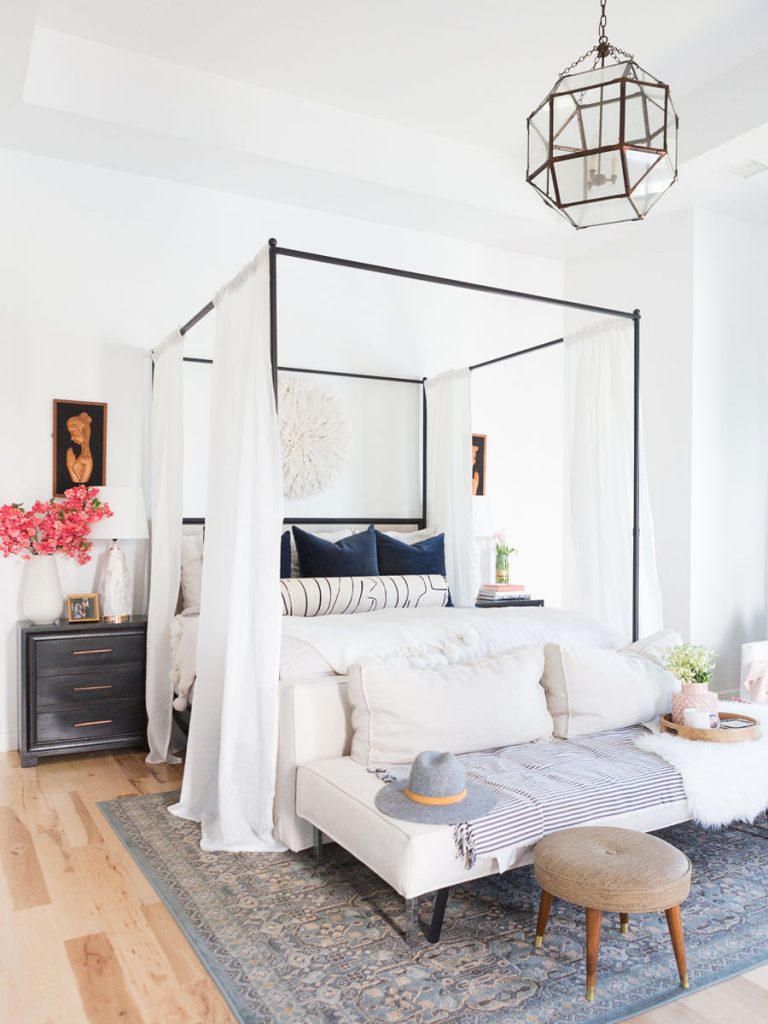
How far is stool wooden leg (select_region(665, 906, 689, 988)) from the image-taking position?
6.74ft

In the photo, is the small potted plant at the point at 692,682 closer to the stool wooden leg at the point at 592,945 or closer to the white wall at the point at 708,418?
the stool wooden leg at the point at 592,945

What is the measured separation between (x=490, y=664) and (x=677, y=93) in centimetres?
336

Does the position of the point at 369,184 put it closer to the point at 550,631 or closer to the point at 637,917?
the point at 550,631

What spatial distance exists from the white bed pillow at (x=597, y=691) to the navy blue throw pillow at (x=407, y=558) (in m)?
1.54

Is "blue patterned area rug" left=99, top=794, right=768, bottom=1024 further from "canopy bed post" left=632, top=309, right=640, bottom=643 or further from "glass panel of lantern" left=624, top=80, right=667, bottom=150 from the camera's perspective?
"glass panel of lantern" left=624, top=80, right=667, bottom=150

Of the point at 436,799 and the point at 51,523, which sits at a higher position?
the point at 51,523

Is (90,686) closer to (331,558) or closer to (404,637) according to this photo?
(331,558)

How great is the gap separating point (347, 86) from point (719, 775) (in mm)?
3673

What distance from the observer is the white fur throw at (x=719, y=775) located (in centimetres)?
265

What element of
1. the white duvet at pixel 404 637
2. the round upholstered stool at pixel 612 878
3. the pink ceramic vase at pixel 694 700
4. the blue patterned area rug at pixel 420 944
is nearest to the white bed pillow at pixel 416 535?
the white duvet at pixel 404 637

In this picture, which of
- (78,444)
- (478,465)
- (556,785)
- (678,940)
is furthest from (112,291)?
(678,940)

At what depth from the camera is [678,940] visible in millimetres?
2072

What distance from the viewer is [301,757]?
279cm

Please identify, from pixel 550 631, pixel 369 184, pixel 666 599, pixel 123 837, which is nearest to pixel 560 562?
pixel 666 599
